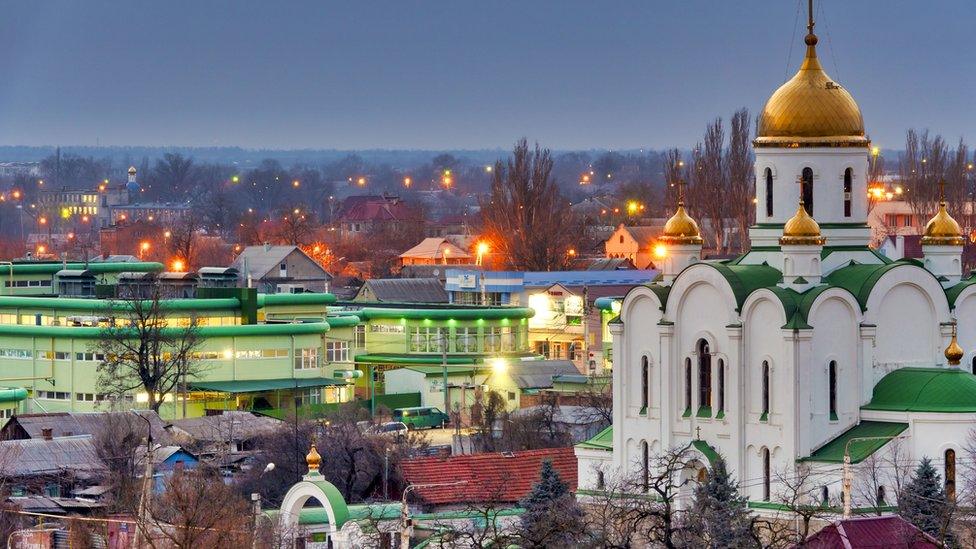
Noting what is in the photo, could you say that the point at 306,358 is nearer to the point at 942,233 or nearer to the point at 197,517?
the point at 942,233

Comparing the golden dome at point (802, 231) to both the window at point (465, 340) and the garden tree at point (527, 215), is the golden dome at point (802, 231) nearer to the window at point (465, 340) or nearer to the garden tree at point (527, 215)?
the window at point (465, 340)

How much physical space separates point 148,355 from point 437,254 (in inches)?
2219

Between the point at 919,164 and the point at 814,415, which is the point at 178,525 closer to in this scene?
the point at 814,415

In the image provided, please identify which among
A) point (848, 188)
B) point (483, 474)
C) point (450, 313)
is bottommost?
point (483, 474)

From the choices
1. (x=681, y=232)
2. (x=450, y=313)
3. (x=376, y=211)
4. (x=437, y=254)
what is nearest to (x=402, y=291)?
(x=450, y=313)

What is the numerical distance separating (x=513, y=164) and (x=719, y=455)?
6520 centimetres

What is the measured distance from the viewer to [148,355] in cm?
6612

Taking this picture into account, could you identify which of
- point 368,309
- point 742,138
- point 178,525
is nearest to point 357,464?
point 178,525

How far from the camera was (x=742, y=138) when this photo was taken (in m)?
106

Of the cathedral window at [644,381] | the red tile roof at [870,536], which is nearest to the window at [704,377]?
the cathedral window at [644,381]

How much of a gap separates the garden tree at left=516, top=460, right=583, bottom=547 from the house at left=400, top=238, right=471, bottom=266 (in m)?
71.9

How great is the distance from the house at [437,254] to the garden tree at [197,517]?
7462 centimetres

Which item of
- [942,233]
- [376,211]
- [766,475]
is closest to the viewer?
[766,475]

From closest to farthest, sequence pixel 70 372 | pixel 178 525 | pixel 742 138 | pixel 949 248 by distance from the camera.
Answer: pixel 178 525, pixel 949 248, pixel 70 372, pixel 742 138
